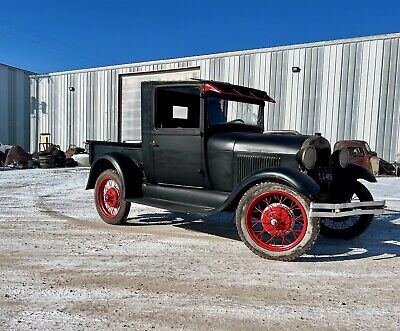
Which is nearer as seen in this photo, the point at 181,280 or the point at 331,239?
the point at 181,280

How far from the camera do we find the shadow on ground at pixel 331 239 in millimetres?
4133

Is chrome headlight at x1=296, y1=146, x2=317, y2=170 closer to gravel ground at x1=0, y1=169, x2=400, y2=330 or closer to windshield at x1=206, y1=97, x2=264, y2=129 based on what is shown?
gravel ground at x1=0, y1=169, x2=400, y2=330

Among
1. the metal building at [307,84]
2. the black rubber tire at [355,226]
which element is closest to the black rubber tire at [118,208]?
the black rubber tire at [355,226]

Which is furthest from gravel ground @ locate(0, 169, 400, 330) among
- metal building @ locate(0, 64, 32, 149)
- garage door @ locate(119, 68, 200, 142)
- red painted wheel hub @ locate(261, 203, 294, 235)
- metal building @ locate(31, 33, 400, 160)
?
metal building @ locate(0, 64, 32, 149)

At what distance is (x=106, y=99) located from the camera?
21.1m

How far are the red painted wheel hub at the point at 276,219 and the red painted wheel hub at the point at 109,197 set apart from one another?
2223 mm

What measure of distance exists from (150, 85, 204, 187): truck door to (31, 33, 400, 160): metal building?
10560 millimetres

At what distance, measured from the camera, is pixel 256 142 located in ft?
14.6

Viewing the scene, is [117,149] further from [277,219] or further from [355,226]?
[355,226]

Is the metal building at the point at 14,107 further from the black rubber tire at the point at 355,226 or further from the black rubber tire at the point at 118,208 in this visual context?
the black rubber tire at the point at 355,226

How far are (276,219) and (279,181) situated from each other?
39 centimetres

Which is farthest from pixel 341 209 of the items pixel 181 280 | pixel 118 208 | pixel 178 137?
pixel 118 208

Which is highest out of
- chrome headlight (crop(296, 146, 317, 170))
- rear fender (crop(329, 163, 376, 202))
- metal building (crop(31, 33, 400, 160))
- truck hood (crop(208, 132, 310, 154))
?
metal building (crop(31, 33, 400, 160))

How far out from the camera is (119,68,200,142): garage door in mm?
19703
